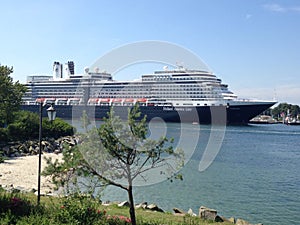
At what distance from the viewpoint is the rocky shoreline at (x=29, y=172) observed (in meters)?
8.84

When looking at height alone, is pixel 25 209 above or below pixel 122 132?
below

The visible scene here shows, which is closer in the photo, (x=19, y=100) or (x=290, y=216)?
(x=290, y=216)

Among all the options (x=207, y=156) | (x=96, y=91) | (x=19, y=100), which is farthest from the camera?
(x=96, y=91)

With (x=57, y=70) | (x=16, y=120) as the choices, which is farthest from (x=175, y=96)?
(x=57, y=70)

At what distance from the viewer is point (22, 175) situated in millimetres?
14914

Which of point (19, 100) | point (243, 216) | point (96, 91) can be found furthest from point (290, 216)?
point (96, 91)

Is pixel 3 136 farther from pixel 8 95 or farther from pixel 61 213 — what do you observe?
pixel 61 213

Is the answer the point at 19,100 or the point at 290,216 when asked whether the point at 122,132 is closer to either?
the point at 290,216

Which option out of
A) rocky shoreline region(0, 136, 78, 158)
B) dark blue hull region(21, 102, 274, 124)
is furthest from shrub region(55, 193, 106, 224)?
dark blue hull region(21, 102, 274, 124)

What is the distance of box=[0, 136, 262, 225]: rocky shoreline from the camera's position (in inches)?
348

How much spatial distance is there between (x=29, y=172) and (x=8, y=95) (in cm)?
365

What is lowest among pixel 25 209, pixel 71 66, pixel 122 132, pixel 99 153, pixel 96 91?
pixel 25 209

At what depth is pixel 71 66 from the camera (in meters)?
70.6

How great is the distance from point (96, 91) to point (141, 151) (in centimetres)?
4125
